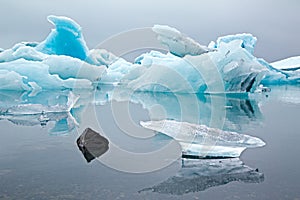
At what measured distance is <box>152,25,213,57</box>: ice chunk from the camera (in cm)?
1469

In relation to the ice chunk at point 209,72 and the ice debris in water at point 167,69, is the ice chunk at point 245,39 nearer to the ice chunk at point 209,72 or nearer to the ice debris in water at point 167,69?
the ice debris in water at point 167,69

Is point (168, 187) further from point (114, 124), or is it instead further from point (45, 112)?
point (45, 112)

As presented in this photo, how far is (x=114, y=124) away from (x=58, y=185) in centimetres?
378

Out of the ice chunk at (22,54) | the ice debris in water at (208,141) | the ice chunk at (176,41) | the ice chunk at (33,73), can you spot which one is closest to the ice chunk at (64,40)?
the ice chunk at (22,54)

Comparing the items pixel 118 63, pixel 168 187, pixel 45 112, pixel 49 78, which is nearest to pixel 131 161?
pixel 168 187

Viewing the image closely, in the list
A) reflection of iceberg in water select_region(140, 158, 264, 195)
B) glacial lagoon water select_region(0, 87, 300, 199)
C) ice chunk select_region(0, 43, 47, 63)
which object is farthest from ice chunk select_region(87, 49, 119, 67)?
reflection of iceberg in water select_region(140, 158, 264, 195)

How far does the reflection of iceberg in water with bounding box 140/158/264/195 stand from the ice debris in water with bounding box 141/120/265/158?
219mm

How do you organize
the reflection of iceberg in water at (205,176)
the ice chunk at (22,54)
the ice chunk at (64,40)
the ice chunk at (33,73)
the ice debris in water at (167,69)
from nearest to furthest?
the reflection of iceberg in water at (205,176) → the ice debris in water at (167,69) → the ice chunk at (33,73) → the ice chunk at (22,54) → the ice chunk at (64,40)

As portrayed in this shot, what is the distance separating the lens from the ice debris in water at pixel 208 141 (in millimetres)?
4410

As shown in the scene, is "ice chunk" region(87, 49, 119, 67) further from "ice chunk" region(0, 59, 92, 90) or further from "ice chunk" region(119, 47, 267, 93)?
"ice chunk" region(119, 47, 267, 93)

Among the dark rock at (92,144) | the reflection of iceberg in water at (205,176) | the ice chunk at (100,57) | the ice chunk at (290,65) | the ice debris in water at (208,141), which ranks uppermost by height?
the reflection of iceberg in water at (205,176)

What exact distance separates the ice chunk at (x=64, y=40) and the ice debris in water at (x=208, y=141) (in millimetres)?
14230

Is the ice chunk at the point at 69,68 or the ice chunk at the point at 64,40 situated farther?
the ice chunk at the point at 64,40

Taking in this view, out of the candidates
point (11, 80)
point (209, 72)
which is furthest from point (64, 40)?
point (209, 72)
